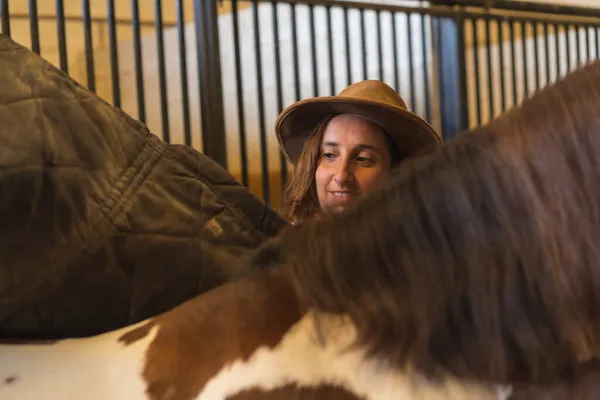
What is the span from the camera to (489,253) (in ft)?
0.94

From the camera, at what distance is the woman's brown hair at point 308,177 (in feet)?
2.96

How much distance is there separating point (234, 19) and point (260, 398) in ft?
2.73

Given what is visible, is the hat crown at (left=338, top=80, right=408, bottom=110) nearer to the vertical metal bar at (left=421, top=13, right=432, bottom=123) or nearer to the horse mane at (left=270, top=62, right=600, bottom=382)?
the vertical metal bar at (left=421, top=13, right=432, bottom=123)

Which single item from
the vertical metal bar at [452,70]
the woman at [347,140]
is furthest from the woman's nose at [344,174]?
the vertical metal bar at [452,70]

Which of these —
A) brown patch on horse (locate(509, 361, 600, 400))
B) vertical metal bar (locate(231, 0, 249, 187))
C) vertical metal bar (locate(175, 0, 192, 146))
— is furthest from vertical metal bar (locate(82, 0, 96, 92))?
brown patch on horse (locate(509, 361, 600, 400))

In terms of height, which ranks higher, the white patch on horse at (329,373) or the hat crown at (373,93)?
the hat crown at (373,93)

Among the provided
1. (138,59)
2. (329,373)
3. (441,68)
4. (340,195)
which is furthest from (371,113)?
(329,373)

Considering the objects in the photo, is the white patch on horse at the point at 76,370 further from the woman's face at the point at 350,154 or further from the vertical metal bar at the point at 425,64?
the vertical metal bar at the point at 425,64

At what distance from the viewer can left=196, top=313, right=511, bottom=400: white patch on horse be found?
0.30m

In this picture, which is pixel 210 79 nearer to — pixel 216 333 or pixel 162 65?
pixel 162 65

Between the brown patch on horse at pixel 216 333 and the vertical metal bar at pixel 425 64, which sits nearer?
the brown patch on horse at pixel 216 333

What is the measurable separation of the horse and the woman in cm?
48

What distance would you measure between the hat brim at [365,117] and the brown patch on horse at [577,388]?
0.53m

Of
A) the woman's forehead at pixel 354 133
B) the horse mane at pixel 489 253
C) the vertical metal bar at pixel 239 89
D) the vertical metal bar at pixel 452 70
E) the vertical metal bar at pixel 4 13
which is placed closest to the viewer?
the horse mane at pixel 489 253
